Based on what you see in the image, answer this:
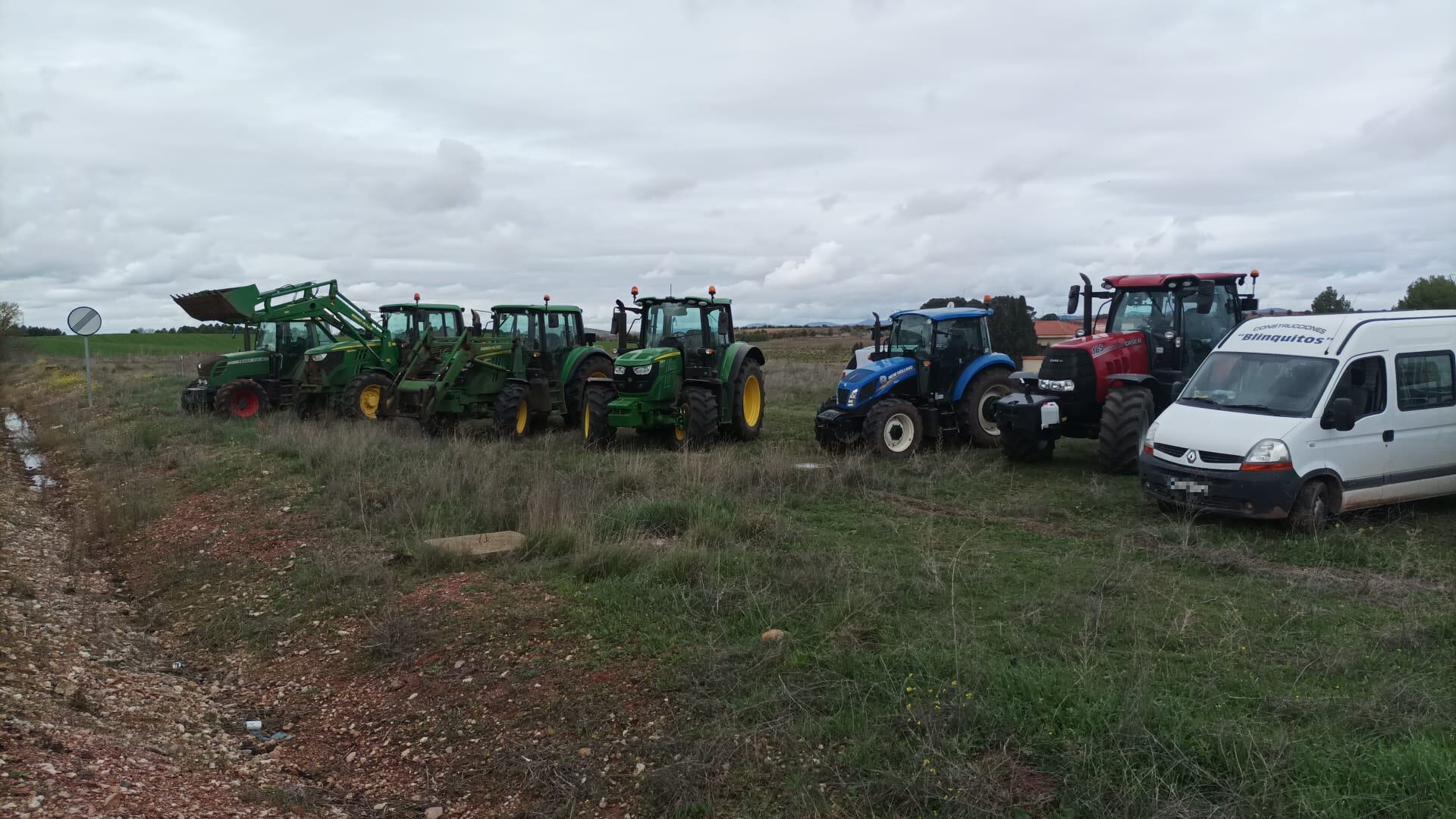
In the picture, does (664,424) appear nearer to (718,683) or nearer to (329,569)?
(329,569)

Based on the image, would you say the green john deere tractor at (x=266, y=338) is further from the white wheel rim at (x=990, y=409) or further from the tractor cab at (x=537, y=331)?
the white wheel rim at (x=990, y=409)

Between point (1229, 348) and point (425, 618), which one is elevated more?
point (1229, 348)

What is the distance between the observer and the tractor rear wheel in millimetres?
14969

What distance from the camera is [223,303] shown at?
56.3ft

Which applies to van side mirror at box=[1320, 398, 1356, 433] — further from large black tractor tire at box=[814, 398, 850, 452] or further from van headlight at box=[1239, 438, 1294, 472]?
large black tractor tire at box=[814, 398, 850, 452]

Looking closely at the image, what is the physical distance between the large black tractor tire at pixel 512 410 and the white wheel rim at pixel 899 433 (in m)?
6.17

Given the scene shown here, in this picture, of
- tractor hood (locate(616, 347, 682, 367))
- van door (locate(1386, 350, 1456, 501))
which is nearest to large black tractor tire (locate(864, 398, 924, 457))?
tractor hood (locate(616, 347, 682, 367))

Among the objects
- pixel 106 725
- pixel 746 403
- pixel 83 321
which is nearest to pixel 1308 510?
pixel 746 403

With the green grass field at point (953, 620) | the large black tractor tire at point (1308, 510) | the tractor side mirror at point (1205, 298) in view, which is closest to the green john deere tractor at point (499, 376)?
the green grass field at point (953, 620)

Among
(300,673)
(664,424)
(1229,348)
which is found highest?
(1229,348)

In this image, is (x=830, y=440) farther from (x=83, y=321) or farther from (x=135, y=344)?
(x=135, y=344)

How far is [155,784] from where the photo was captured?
4.12 metres

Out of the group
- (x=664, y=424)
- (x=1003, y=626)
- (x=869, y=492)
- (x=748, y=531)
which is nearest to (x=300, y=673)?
(x=748, y=531)

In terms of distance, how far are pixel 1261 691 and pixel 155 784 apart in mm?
5089
